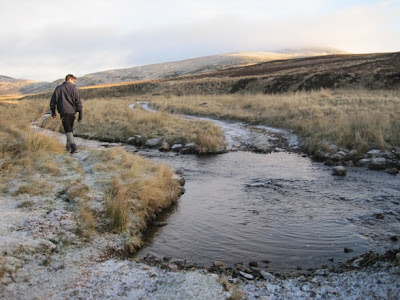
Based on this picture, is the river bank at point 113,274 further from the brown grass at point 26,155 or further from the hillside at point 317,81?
the hillside at point 317,81

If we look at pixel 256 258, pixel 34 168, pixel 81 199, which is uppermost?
pixel 34 168

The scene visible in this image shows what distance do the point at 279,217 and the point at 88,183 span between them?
4.60 metres

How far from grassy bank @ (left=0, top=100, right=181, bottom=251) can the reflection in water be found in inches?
22.2

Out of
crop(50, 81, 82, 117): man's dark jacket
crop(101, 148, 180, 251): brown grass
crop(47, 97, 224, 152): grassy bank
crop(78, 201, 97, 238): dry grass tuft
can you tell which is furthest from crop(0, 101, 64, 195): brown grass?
crop(47, 97, 224, 152): grassy bank

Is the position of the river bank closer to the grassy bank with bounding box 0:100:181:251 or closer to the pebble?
the pebble

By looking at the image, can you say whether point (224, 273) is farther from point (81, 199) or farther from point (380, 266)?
point (81, 199)

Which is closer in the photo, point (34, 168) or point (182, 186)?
point (34, 168)

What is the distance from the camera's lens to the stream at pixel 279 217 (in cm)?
597

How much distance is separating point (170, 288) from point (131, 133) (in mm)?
15041

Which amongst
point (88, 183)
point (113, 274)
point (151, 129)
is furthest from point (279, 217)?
point (151, 129)

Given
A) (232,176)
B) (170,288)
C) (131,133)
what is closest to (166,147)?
(131,133)

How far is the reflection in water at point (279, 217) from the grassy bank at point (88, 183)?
1.85 feet

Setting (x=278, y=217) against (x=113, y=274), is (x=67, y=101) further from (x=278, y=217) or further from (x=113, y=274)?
(x=278, y=217)

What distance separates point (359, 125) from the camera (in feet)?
48.4
